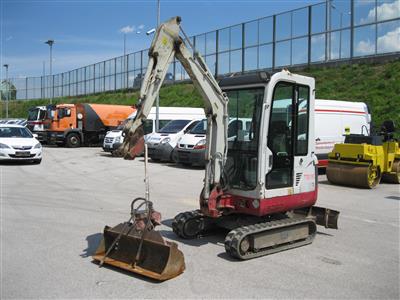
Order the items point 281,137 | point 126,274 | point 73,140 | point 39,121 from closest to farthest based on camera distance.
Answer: point 126,274 → point 281,137 → point 73,140 → point 39,121

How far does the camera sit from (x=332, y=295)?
17.1 ft

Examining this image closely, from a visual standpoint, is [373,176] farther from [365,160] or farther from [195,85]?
[195,85]

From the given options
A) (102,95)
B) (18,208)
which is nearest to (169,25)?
(18,208)

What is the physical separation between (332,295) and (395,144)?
10.9 meters

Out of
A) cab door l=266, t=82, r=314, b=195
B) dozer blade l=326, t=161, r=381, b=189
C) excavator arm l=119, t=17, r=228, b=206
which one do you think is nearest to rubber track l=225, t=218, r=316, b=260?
cab door l=266, t=82, r=314, b=195

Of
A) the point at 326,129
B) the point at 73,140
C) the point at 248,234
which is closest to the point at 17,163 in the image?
the point at 73,140

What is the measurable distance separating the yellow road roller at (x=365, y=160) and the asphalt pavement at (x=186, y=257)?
1.54 meters

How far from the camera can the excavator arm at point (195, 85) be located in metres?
5.92

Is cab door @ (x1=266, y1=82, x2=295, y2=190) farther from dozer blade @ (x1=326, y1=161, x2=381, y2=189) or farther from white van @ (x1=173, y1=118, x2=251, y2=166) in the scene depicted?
white van @ (x1=173, y1=118, x2=251, y2=166)

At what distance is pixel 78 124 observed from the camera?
3045 centimetres

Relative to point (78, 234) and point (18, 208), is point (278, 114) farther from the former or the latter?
point (18, 208)

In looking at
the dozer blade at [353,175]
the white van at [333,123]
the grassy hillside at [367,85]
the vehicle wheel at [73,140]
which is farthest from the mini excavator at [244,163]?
the vehicle wheel at [73,140]

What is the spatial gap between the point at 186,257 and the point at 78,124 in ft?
83.2

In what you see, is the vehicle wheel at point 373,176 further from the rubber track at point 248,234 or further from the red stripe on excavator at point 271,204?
the rubber track at point 248,234
